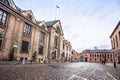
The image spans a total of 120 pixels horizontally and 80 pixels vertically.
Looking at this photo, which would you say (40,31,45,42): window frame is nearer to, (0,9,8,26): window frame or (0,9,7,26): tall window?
(0,9,8,26): window frame

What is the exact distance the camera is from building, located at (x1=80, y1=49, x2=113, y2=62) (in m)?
83.0

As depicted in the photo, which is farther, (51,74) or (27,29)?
(27,29)

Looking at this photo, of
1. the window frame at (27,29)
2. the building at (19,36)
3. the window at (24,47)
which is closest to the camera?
the building at (19,36)

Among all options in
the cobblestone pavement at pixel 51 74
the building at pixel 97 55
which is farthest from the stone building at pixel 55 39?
the building at pixel 97 55

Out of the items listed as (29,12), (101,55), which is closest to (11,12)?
(29,12)

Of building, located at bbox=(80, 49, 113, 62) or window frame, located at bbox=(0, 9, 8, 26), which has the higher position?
window frame, located at bbox=(0, 9, 8, 26)

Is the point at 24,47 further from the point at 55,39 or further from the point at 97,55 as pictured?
the point at 97,55

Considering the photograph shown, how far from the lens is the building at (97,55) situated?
83.0 metres

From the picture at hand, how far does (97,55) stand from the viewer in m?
86.9

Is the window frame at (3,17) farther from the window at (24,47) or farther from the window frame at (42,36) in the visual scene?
the window frame at (42,36)

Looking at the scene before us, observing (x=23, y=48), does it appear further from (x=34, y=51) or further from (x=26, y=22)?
(x=26, y=22)

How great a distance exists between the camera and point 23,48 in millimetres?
21234

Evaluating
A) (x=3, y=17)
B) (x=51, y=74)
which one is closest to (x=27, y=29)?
(x=3, y=17)

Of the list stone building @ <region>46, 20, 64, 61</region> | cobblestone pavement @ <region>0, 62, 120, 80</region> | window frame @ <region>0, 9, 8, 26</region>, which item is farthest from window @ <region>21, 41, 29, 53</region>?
cobblestone pavement @ <region>0, 62, 120, 80</region>
